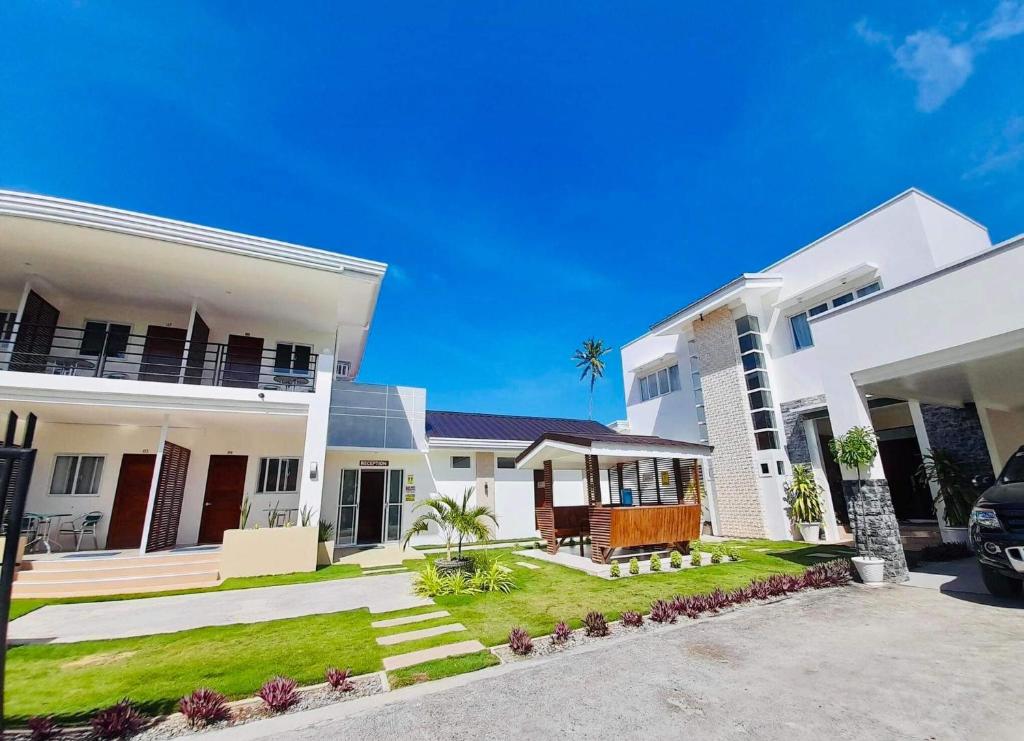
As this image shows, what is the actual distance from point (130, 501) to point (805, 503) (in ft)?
68.6

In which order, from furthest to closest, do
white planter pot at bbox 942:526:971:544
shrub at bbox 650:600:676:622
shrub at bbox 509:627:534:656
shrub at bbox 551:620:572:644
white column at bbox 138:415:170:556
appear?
white planter pot at bbox 942:526:971:544, white column at bbox 138:415:170:556, shrub at bbox 650:600:676:622, shrub at bbox 551:620:572:644, shrub at bbox 509:627:534:656

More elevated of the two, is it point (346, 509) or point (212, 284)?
point (212, 284)

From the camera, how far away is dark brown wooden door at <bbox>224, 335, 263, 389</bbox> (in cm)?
1359

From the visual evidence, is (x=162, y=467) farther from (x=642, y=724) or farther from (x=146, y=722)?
(x=642, y=724)

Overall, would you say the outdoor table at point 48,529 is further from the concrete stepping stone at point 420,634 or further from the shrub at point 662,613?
the shrub at point 662,613

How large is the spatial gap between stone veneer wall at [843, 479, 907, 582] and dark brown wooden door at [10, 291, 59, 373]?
18700 millimetres

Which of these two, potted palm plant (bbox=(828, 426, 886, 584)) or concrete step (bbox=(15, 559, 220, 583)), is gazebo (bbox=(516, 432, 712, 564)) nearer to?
potted palm plant (bbox=(828, 426, 886, 584))

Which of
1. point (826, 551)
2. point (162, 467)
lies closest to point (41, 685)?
point (162, 467)

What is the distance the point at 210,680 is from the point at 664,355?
64.5 ft

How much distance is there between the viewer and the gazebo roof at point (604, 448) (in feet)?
36.2

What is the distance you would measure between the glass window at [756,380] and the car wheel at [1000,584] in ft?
33.1

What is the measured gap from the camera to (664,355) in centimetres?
2044

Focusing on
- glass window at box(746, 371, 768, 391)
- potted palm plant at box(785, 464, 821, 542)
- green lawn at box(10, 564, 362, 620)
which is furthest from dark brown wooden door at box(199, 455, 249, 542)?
glass window at box(746, 371, 768, 391)

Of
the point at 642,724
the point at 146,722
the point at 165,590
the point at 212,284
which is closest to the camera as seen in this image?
the point at 642,724
